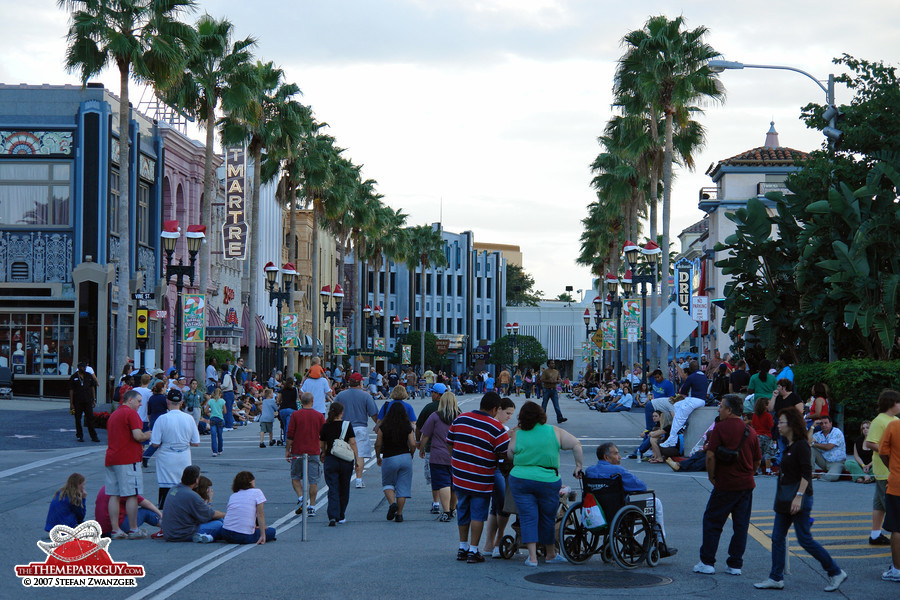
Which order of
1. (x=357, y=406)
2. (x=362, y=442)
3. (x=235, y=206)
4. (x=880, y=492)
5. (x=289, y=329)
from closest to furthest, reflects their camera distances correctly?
(x=880, y=492)
(x=357, y=406)
(x=362, y=442)
(x=289, y=329)
(x=235, y=206)

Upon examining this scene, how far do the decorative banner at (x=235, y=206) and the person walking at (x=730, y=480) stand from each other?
44.4m

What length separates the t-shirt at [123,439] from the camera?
1350 cm

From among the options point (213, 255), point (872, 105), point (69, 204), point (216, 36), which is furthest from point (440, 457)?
point (213, 255)

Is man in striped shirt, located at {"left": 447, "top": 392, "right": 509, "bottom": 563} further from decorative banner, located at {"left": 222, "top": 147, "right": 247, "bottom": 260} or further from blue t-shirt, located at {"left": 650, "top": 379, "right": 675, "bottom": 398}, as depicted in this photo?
decorative banner, located at {"left": 222, "top": 147, "right": 247, "bottom": 260}

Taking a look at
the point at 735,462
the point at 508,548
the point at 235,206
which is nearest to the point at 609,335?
the point at 235,206

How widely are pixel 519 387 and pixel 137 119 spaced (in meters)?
32.0

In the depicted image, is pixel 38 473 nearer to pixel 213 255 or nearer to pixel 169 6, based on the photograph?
pixel 169 6

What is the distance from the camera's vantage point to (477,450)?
38.0 feet

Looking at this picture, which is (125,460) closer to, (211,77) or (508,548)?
(508,548)

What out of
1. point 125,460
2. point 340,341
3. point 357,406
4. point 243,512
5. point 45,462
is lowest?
point 45,462

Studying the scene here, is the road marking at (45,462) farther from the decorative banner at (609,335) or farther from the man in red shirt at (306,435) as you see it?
the decorative banner at (609,335)

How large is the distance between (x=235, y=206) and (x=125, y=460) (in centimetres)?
4162

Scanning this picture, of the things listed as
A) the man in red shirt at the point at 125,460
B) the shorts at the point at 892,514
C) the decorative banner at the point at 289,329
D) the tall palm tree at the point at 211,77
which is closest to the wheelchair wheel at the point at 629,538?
the shorts at the point at 892,514

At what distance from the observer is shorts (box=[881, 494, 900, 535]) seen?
10461 mm
